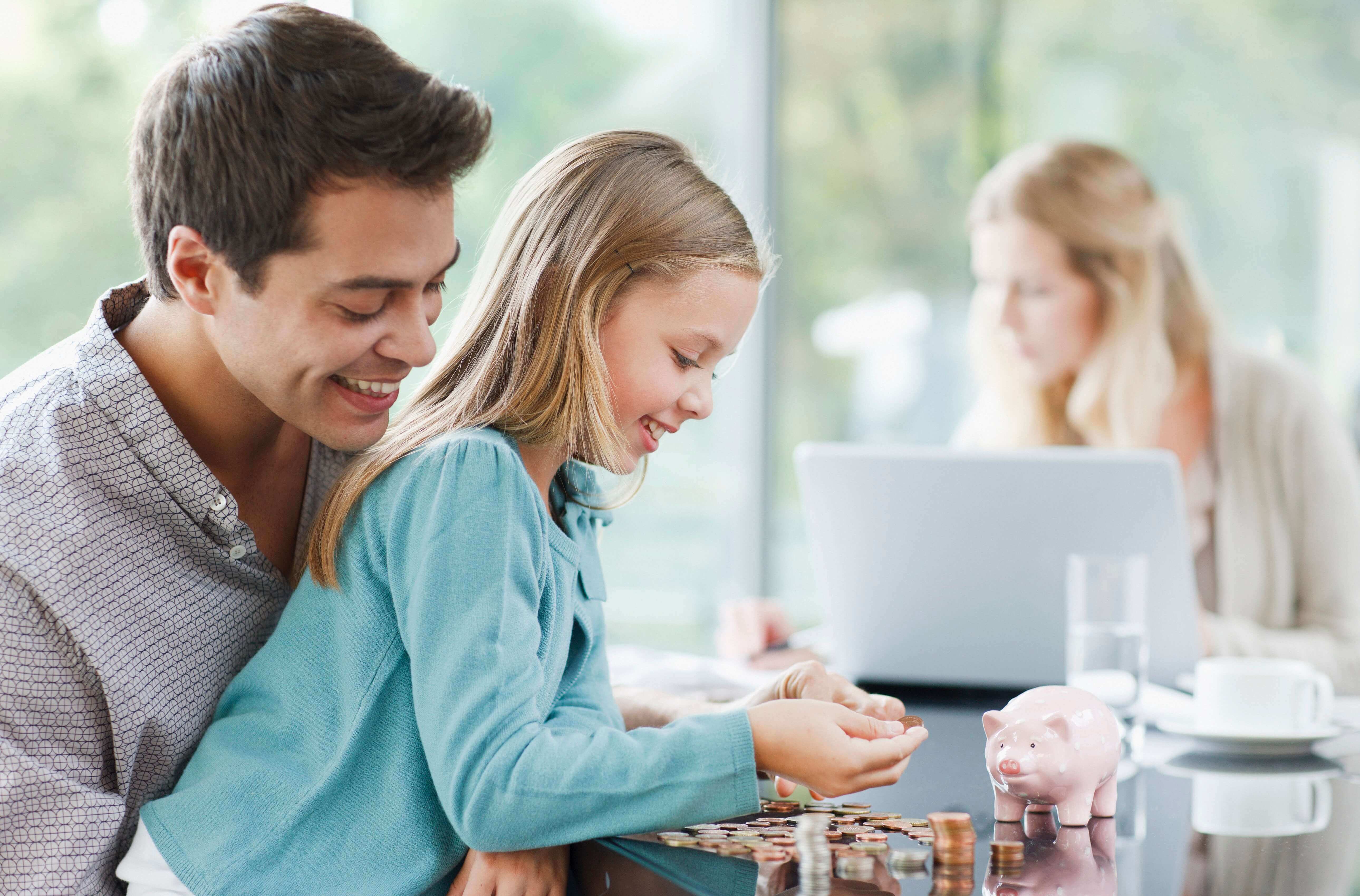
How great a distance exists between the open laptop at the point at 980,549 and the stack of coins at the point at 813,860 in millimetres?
602

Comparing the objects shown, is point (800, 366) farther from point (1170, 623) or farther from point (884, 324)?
point (1170, 623)

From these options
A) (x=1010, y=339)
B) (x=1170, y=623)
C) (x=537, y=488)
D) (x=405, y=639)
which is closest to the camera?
(x=405, y=639)

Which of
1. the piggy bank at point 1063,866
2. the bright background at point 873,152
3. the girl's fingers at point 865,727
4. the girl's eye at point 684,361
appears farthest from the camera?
the bright background at point 873,152

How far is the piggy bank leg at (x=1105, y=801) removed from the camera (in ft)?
3.15

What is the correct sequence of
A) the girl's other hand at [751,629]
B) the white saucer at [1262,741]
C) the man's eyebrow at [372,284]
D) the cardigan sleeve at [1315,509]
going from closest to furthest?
the man's eyebrow at [372,284] → the white saucer at [1262,741] → the girl's other hand at [751,629] → the cardigan sleeve at [1315,509]

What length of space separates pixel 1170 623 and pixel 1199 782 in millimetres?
347

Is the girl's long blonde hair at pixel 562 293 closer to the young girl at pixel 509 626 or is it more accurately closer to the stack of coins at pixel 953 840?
the young girl at pixel 509 626

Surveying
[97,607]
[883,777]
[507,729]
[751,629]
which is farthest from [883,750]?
[751,629]

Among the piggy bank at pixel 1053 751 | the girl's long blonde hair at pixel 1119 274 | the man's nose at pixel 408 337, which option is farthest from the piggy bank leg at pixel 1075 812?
the girl's long blonde hair at pixel 1119 274

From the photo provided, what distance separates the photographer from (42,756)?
3.27 ft

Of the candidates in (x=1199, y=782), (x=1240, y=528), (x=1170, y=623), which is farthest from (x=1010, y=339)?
(x=1199, y=782)

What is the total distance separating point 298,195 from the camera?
0.98 meters

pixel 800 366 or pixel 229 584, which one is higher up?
pixel 800 366

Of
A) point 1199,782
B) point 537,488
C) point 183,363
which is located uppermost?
point 183,363
